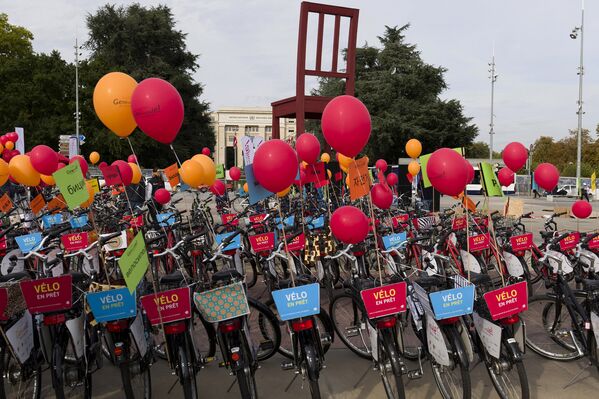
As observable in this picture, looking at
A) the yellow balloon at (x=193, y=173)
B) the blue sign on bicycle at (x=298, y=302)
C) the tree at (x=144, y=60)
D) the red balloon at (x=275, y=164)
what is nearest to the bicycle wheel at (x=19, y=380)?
the blue sign on bicycle at (x=298, y=302)

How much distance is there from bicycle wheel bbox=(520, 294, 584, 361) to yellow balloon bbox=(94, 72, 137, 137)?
357 centimetres

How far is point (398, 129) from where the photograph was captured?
1507 inches

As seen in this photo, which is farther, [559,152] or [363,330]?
[559,152]

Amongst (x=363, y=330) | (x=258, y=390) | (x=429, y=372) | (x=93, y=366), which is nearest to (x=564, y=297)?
(x=429, y=372)

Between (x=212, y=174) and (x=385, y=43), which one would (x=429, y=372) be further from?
(x=385, y=43)

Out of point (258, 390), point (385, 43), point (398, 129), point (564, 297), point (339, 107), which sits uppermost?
point (385, 43)

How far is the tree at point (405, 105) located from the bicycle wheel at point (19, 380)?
3616cm

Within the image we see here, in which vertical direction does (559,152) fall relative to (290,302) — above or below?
above

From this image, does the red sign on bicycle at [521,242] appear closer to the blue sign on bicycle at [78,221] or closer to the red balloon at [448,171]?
the red balloon at [448,171]

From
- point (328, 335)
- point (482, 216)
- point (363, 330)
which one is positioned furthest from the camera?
point (482, 216)

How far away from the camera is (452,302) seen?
329cm

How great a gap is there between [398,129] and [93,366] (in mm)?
36530

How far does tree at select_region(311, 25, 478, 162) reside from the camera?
3831 cm

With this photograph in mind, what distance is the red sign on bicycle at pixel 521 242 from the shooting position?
5676 mm
